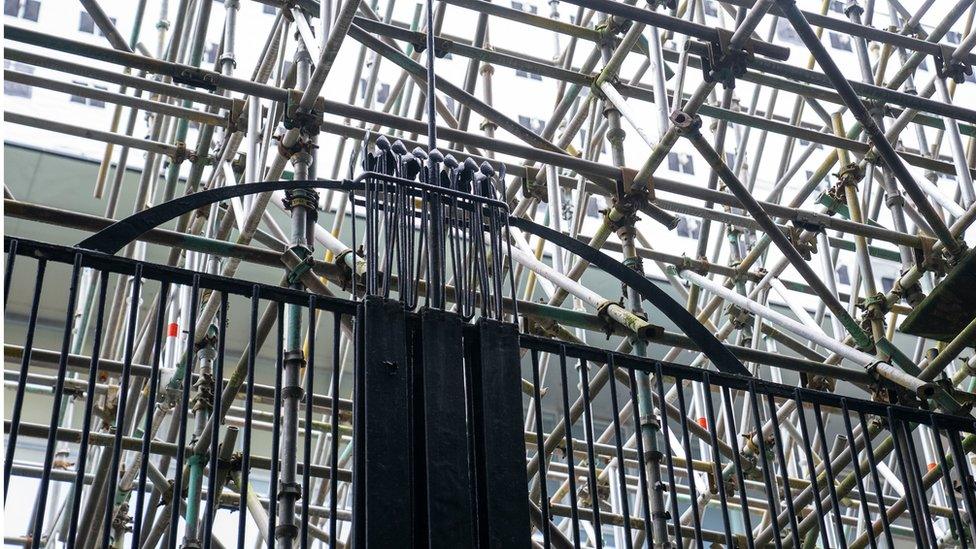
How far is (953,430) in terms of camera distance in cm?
488

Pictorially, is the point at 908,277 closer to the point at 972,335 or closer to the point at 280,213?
the point at 972,335

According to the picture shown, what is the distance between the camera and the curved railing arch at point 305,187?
3.92m

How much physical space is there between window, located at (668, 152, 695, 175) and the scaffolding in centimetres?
591

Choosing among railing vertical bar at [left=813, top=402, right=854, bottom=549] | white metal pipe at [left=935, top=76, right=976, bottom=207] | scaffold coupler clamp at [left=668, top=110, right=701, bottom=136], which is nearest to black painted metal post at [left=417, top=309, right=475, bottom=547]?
railing vertical bar at [left=813, top=402, right=854, bottom=549]

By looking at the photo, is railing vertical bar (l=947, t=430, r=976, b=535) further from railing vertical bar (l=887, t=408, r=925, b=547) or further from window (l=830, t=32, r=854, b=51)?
window (l=830, t=32, r=854, b=51)

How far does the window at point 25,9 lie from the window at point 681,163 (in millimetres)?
10399

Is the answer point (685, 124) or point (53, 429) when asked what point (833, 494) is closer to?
point (53, 429)

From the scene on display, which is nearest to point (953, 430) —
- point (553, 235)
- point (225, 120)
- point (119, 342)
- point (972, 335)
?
point (553, 235)

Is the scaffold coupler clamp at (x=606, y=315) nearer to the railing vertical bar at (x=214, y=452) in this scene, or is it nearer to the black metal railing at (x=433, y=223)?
the black metal railing at (x=433, y=223)

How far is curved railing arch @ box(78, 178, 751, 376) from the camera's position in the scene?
3.92 m

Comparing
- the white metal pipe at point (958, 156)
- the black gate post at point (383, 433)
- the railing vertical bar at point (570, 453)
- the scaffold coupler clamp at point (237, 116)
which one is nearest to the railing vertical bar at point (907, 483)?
the railing vertical bar at point (570, 453)

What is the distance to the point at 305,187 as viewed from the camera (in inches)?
153

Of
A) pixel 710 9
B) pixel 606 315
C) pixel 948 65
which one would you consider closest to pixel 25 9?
pixel 710 9

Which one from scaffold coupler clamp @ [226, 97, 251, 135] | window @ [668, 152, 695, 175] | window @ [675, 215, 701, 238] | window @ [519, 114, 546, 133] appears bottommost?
scaffold coupler clamp @ [226, 97, 251, 135]
